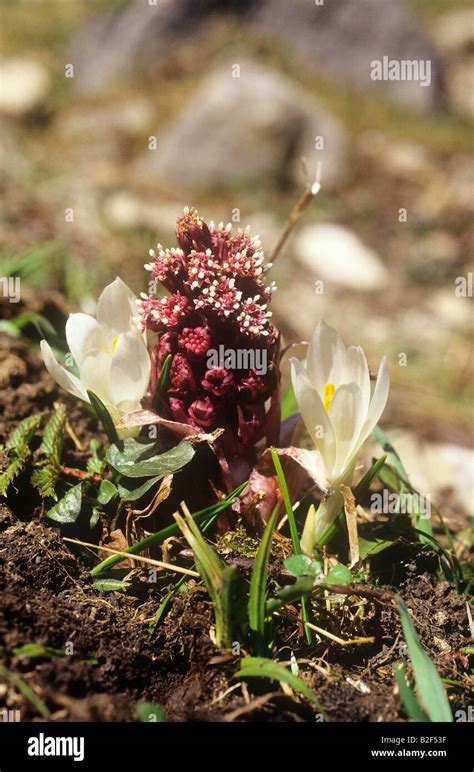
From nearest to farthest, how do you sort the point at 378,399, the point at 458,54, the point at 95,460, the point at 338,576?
1. the point at 338,576
2. the point at 378,399
3. the point at 95,460
4. the point at 458,54

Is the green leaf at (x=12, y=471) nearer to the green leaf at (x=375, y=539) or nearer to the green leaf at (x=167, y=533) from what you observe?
the green leaf at (x=167, y=533)

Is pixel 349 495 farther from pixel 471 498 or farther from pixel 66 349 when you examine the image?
pixel 471 498

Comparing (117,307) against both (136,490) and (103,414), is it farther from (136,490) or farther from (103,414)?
(136,490)

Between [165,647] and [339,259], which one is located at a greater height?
[339,259]

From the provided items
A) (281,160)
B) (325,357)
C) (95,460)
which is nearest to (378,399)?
(325,357)

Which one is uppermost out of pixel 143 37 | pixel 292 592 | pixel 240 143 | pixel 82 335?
pixel 143 37
